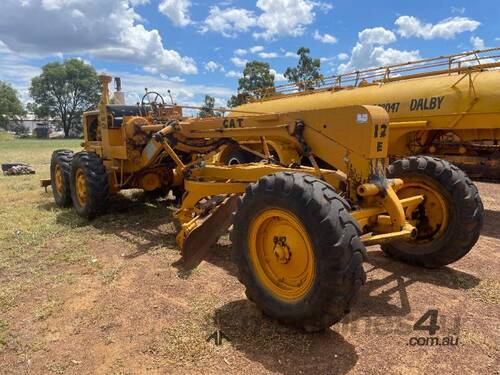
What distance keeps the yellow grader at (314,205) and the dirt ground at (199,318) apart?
279mm

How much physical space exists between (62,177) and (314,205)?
6.48 meters

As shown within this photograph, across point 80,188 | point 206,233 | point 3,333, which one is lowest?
point 3,333

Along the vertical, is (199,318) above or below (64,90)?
below

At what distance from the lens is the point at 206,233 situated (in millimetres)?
5188

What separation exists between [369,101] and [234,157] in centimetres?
322

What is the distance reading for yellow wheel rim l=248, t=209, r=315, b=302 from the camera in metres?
3.38

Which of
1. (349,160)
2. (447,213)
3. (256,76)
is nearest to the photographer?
(349,160)

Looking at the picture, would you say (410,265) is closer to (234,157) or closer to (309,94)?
(234,157)

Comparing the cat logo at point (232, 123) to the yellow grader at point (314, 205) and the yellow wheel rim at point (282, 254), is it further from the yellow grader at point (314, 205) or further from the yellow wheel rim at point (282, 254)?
the yellow wheel rim at point (282, 254)

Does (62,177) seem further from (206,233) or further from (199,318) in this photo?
(199,318)

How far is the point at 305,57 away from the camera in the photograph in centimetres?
3762

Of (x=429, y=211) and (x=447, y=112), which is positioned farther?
(x=447, y=112)

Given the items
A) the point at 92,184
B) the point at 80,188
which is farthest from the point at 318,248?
the point at 80,188

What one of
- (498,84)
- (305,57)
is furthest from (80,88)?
(498,84)
